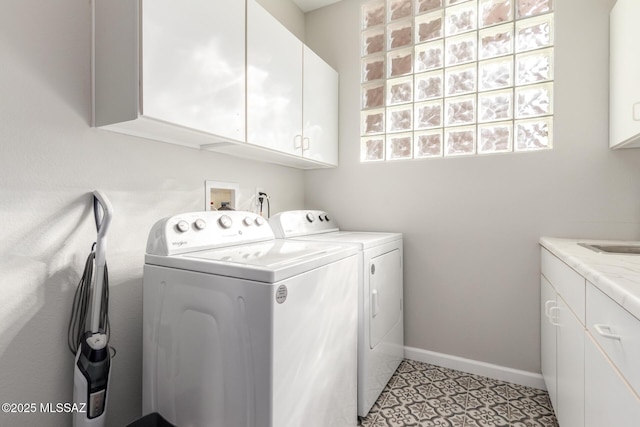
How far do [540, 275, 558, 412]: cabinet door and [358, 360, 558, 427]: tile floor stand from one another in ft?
0.47

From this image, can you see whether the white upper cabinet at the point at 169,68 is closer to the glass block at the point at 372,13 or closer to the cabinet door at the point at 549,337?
the glass block at the point at 372,13

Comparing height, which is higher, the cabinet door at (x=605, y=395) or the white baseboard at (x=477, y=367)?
the cabinet door at (x=605, y=395)

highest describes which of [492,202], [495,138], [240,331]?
[495,138]

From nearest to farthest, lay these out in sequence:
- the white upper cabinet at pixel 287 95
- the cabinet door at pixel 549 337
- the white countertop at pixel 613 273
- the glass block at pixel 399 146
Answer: the white countertop at pixel 613 273 → the cabinet door at pixel 549 337 → the white upper cabinet at pixel 287 95 → the glass block at pixel 399 146

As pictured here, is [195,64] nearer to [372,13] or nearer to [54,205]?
[54,205]

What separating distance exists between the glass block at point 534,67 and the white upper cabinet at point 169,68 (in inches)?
67.2

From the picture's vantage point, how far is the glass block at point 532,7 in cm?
188

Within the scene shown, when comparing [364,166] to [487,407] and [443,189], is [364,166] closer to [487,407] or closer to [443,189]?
[443,189]

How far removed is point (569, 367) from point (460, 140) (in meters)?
1.45

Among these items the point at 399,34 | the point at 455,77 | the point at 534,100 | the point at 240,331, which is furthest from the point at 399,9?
the point at 240,331

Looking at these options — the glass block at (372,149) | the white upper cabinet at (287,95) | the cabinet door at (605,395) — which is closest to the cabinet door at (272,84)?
the white upper cabinet at (287,95)

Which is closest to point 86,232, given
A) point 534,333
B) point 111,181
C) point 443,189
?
point 111,181

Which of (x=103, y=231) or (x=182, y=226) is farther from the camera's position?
(x=182, y=226)

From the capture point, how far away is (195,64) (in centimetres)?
126
